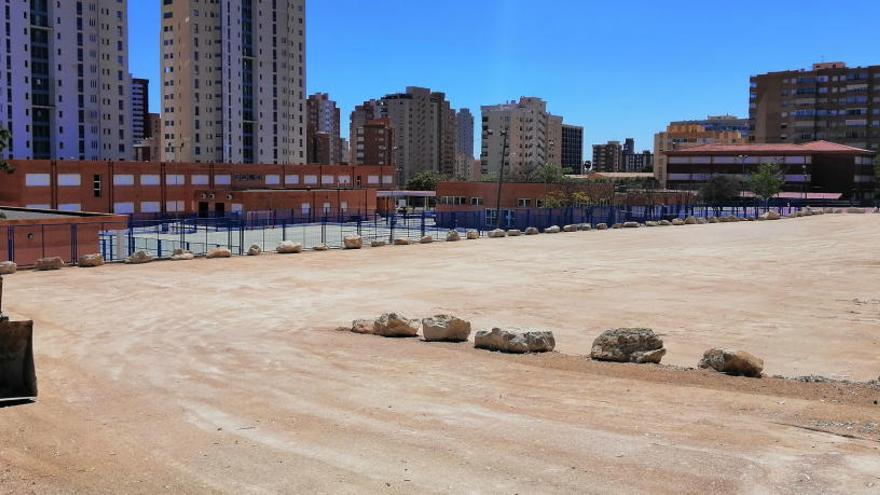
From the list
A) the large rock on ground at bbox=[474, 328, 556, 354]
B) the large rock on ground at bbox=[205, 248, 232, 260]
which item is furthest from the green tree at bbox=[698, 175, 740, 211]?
the large rock on ground at bbox=[474, 328, 556, 354]

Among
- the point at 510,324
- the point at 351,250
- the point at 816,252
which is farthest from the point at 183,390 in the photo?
the point at 816,252

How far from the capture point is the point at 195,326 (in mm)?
22094

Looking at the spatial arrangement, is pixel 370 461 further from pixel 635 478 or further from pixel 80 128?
pixel 80 128

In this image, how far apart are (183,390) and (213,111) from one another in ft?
443

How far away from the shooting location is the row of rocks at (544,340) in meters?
15.1

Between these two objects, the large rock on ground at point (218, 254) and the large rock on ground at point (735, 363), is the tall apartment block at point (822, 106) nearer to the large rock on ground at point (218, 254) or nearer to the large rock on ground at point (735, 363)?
the large rock on ground at point (218, 254)

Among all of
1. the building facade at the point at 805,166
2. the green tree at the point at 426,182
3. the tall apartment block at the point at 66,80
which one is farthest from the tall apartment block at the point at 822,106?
the tall apartment block at the point at 66,80

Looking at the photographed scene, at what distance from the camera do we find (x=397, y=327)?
2002cm

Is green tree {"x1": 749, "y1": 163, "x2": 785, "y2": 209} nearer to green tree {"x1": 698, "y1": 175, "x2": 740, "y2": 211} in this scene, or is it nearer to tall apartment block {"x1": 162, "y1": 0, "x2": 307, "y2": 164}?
green tree {"x1": 698, "y1": 175, "x2": 740, "y2": 211}

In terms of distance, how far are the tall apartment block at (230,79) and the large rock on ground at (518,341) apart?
131408 millimetres

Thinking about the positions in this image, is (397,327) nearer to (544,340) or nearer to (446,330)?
(446,330)

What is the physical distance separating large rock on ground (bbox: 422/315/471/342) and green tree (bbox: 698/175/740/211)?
350 ft

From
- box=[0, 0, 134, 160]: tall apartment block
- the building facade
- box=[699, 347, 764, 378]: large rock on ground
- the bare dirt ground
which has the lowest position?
the bare dirt ground

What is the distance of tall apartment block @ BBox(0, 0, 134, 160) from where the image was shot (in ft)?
410
